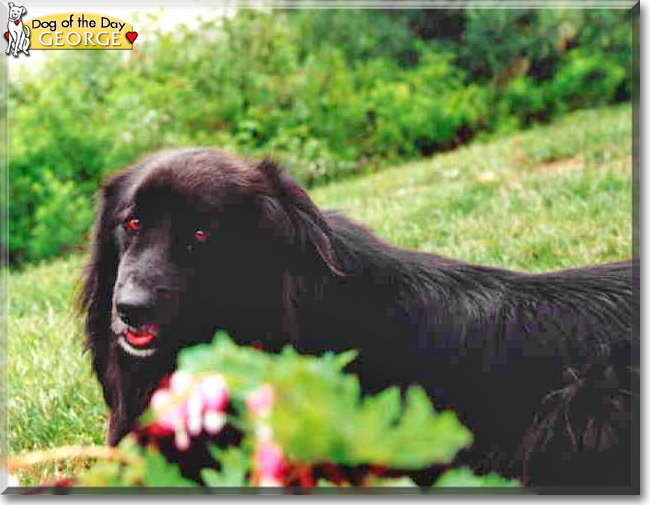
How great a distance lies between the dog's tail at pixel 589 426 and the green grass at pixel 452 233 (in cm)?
119

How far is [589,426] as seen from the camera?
2145mm

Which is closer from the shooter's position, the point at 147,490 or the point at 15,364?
the point at 147,490

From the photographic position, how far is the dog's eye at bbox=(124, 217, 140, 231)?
246 centimetres

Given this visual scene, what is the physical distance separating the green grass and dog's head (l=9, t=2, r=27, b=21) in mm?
1007

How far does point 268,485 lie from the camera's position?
3.31 feet

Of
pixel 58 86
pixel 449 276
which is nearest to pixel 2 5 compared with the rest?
pixel 449 276

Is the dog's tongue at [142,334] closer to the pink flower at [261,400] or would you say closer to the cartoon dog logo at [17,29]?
the cartoon dog logo at [17,29]

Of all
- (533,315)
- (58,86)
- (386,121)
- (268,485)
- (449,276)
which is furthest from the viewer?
(386,121)

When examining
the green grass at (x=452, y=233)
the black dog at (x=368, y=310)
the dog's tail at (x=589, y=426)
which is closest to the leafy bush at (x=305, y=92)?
the green grass at (x=452, y=233)

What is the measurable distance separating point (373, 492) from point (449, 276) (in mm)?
1515

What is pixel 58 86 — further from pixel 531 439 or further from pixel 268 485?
pixel 268 485

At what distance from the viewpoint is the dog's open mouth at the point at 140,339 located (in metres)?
2.30

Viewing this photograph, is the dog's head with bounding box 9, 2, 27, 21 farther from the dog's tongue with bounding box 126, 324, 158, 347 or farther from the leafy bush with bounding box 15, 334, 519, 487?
the leafy bush with bounding box 15, 334, 519, 487

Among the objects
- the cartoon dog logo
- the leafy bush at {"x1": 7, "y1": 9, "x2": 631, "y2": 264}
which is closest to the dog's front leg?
the cartoon dog logo
